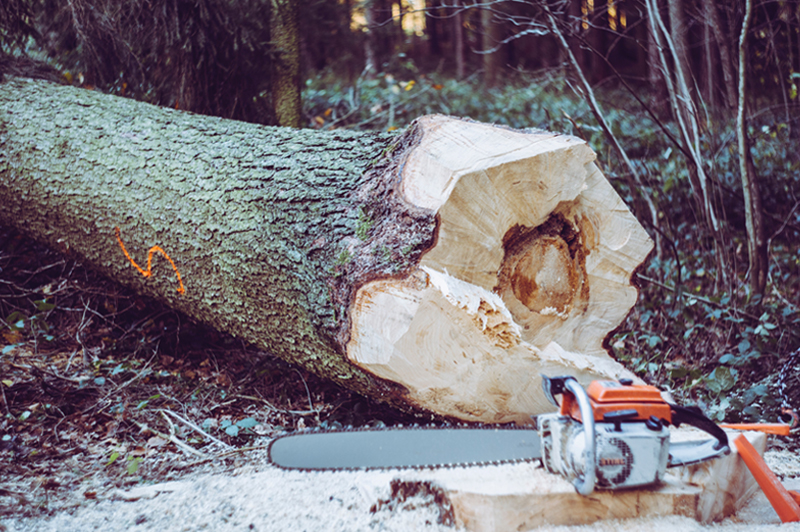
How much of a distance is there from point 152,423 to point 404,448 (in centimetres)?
128

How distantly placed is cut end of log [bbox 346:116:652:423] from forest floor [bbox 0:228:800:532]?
44cm

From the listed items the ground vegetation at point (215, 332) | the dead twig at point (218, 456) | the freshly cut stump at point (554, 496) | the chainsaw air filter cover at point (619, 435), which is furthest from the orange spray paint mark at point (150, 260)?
the chainsaw air filter cover at point (619, 435)

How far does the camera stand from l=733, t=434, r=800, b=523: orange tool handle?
5.49ft

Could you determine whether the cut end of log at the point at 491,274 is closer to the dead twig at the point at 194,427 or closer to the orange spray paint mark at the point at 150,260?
the dead twig at the point at 194,427

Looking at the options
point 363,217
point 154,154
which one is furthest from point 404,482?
point 154,154

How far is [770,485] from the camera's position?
1.71 metres

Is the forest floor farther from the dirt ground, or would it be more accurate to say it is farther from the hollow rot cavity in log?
the hollow rot cavity in log

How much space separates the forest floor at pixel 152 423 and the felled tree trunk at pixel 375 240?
0.38 metres

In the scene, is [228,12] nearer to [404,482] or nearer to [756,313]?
[404,482]

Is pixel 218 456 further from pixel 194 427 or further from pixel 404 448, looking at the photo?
pixel 404 448

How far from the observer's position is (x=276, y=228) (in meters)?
2.15

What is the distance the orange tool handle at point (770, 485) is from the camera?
5.49ft

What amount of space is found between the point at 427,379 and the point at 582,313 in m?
0.90

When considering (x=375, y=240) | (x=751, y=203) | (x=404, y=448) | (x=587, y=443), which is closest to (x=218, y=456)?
(x=404, y=448)
